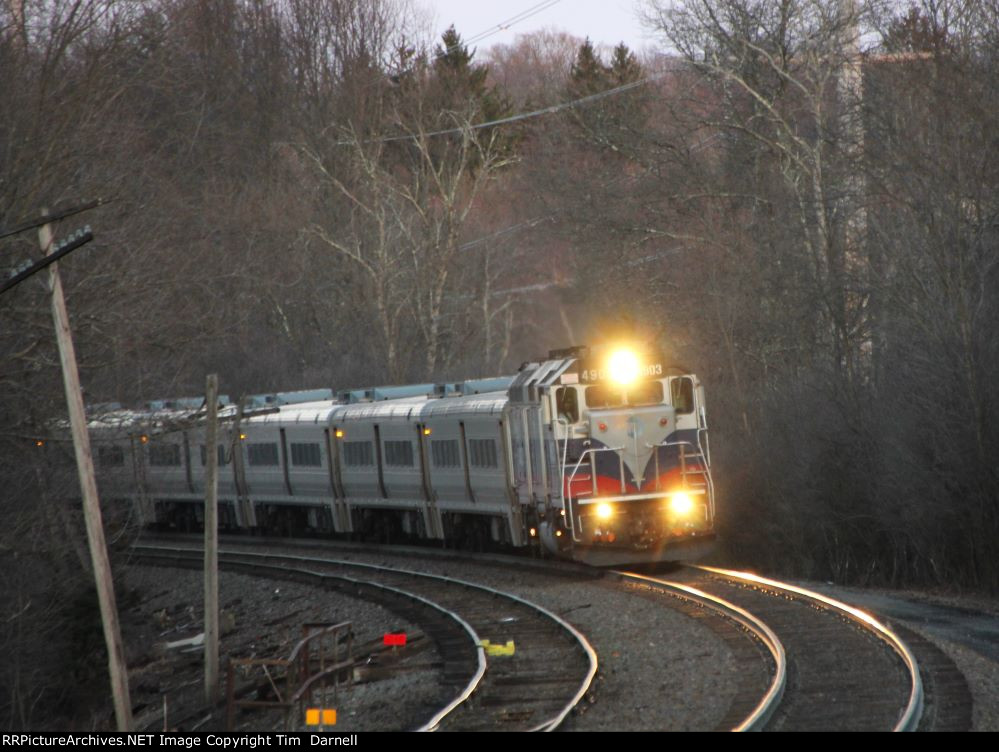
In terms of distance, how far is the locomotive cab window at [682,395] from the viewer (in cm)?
2116

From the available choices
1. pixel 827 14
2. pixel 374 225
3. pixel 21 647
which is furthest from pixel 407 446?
pixel 374 225

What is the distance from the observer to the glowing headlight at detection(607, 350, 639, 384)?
21.0m

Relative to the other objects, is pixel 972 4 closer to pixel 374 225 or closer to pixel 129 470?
pixel 129 470

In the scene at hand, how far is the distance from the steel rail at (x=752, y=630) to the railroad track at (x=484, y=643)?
5.30 ft

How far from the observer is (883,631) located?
14.9 m

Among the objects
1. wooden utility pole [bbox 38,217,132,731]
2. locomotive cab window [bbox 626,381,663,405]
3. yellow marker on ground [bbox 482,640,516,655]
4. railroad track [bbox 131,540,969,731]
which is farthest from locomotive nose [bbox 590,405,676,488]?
wooden utility pole [bbox 38,217,132,731]

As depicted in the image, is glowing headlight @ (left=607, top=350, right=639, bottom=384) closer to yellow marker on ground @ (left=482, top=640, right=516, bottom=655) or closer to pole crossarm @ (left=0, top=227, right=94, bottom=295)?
yellow marker on ground @ (left=482, top=640, right=516, bottom=655)

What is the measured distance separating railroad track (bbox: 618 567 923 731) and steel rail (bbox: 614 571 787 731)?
2 centimetres

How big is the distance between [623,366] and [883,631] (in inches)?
278

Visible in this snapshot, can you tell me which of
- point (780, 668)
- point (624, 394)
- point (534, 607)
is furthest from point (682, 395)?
point (780, 668)

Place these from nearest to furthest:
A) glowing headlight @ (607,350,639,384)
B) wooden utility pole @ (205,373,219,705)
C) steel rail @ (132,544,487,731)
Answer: steel rail @ (132,544,487,731)
wooden utility pole @ (205,373,219,705)
glowing headlight @ (607,350,639,384)

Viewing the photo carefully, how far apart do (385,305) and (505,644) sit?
30736mm

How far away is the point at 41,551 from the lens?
22781mm

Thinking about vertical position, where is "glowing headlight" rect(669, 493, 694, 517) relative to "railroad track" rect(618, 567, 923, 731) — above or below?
above
